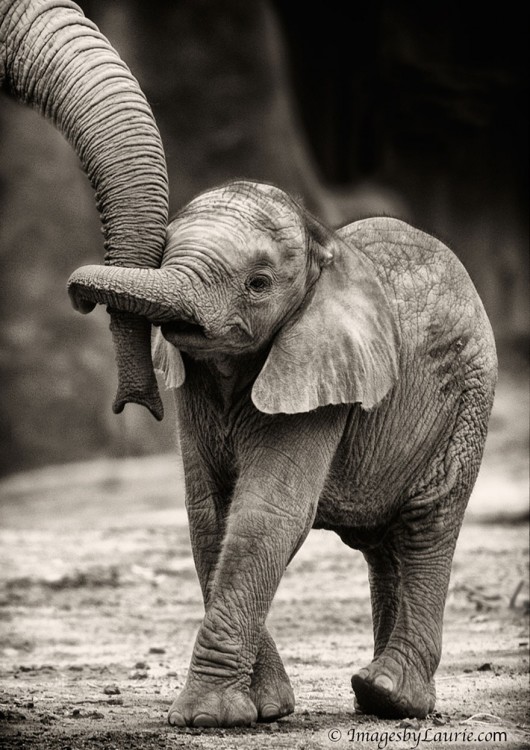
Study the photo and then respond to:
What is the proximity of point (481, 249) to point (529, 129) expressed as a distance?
1720 millimetres

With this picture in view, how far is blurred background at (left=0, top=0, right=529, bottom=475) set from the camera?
14672 millimetres

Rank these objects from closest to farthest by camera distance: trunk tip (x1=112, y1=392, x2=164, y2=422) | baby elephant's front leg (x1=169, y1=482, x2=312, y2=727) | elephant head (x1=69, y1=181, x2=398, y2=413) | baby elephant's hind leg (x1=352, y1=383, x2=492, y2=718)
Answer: elephant head (x1=69, y1=181, x2=398, y2=413), trunk tip (x1=112, y1=392, x2=164, y2=422), baby elephant's front leg (x1=169, y1=482, x2=312, y2=727), baby elephant's hind leg (x1=352, y1=383, x2=492, y2=718)

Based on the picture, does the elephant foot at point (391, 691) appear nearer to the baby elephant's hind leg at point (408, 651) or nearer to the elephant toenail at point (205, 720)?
the baby elephant's hind leg at point (408, 651)

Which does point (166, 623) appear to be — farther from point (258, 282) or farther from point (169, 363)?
point (258, 282)

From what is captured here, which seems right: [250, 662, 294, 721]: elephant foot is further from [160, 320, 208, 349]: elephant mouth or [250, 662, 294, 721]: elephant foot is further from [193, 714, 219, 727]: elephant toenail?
[160, 320, 208, 349]: elephant mouth

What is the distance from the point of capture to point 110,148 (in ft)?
16.1

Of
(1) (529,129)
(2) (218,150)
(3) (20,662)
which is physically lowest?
(3) (20,662)

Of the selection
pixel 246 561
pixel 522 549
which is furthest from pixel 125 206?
pixel 522 549

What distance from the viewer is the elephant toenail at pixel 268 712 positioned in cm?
538

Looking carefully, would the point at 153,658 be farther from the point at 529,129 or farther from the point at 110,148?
the point at 529,129

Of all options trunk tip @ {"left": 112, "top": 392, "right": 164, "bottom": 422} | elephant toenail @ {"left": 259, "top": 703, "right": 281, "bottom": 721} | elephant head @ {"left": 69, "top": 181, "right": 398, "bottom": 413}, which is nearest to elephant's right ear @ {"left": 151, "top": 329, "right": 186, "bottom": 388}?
elephant head @ {"left": 69, "top": 181, "right": 398, "bottom": 413}

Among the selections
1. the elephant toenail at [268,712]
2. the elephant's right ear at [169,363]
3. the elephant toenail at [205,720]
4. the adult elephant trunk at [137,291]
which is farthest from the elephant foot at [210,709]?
the adult elephant trunk at [137,291]

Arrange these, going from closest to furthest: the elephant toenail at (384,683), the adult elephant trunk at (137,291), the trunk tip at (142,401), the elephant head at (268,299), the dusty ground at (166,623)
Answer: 1. the adult elephant trunk at (137,291)
2. the elephant head at (268,299)
3. the trunk tip at (142,401)
4. the dusty ground at (166,623)
5. the elephant toenail at (384,683)

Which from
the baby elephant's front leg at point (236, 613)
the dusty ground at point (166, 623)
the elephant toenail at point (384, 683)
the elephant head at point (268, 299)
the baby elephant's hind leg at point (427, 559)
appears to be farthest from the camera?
the baby elephant's hind leg at point (427, 559)
